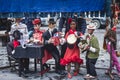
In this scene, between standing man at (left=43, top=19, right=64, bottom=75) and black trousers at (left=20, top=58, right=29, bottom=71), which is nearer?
standing man at (left=43, top=19, right=64, bottom=75)

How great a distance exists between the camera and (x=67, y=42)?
10773mm

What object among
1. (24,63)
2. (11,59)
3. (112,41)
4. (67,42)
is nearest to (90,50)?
(112,41)

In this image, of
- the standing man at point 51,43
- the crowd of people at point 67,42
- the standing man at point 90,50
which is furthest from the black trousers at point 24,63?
the standing man at point 90,50

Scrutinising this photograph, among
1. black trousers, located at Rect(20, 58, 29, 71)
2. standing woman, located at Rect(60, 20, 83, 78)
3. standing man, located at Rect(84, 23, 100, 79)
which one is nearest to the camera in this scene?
standing man, located at Rect(84, 23, 100, 79)

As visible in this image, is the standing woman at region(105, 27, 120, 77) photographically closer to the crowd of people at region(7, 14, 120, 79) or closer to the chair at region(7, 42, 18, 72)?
the crowd of people at region(7, 14, 120, 79)

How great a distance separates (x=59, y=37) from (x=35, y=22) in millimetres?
834

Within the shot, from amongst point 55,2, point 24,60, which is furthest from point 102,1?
point 24,60

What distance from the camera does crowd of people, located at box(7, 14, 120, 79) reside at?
10.3 meters

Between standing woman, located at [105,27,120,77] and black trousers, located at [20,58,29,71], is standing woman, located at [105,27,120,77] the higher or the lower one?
the higher one

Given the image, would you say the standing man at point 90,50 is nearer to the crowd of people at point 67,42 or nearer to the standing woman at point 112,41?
the crowd of people at point 67,42

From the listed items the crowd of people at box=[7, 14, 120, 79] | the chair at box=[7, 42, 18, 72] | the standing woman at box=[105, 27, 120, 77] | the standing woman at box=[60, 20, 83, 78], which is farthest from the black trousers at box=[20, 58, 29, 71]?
the standing woman at box=[105, 27, 120, 77]

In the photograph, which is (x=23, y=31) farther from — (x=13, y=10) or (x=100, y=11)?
(x=100, y=11)

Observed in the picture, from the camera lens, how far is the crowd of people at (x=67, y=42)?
33.9ft

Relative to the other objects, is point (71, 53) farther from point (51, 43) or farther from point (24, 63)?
point (24, 63)
